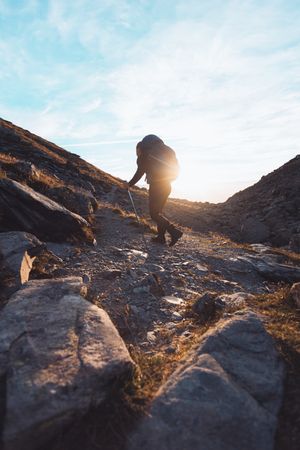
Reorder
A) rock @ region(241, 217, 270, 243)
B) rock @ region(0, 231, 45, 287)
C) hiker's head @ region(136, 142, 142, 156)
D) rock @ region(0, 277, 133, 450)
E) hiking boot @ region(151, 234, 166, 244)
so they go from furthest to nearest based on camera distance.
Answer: rock @ region(241, 217, 270, 243) < hiking boot @ region(151, 234, 166, 244) < hiker's head @ region(136, 142, 142, 156) < rock @ region(0, 231, 45, 287) < rock @ region(0, 277, 133, 450)

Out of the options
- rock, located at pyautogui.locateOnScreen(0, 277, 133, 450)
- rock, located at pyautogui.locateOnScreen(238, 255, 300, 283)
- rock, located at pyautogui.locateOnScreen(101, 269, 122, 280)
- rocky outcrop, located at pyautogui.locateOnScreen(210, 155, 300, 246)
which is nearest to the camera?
rock, located at pyautogui.locateOnScreen(0, 277, 133, 450)

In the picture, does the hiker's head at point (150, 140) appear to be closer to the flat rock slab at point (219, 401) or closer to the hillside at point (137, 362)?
the hillside at point (137, 362)

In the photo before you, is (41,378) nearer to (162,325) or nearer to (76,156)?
(162,325)

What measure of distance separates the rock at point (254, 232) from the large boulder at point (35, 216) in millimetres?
14230

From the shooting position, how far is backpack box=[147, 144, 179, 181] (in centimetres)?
1119

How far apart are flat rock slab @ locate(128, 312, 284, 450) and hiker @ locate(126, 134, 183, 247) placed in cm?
728

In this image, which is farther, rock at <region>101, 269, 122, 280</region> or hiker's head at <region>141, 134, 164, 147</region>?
hiker's head at <region>141, 134, 164, 147</region>

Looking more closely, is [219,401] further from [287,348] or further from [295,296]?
[295,296]

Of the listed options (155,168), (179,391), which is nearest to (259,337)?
(179,391)

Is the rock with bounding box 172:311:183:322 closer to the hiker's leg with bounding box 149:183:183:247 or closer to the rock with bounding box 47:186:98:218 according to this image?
the hiker's leg with bounding box 149:183:183:247

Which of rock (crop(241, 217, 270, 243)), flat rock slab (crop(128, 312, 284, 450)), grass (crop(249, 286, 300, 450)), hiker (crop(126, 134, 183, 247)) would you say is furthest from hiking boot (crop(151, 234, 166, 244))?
rock (crop(241, 217, 270, 243))

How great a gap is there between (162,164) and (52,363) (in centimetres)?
827

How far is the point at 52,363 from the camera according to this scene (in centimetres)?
401

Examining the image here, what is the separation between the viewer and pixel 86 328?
4.76 metres
